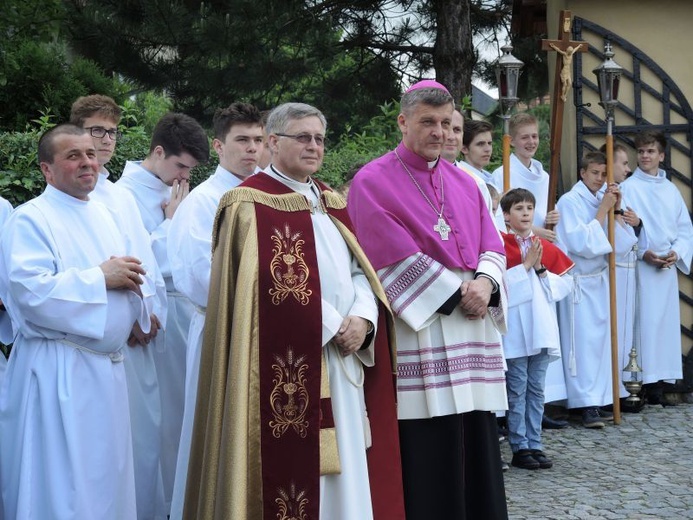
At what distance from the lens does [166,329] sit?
23.1 ft

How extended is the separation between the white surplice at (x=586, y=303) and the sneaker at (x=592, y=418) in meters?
0.06

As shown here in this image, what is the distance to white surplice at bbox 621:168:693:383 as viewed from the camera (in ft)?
34.4

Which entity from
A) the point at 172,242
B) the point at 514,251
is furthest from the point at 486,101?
the point at 172,242

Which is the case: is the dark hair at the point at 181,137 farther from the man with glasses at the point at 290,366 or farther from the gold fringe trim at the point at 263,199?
the gold fringe trim at the point at 263,199

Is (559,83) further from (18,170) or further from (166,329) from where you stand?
(18,170)

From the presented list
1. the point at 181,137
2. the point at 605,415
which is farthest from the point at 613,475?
the point at 181,137

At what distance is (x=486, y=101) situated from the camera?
34.1 meters

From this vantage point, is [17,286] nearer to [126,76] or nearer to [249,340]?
[249,340]

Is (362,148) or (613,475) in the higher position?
(362,148)

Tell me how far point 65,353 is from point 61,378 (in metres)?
0.13

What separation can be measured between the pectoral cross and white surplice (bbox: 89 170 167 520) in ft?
5.18

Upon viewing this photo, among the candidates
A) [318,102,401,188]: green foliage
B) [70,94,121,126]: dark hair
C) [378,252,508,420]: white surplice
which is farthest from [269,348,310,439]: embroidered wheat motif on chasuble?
[318,102,401,188]: green foliage

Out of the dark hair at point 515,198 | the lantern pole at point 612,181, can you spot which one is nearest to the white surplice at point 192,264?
the dark hair at point 515,198

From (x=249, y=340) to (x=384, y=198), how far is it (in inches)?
49.9
